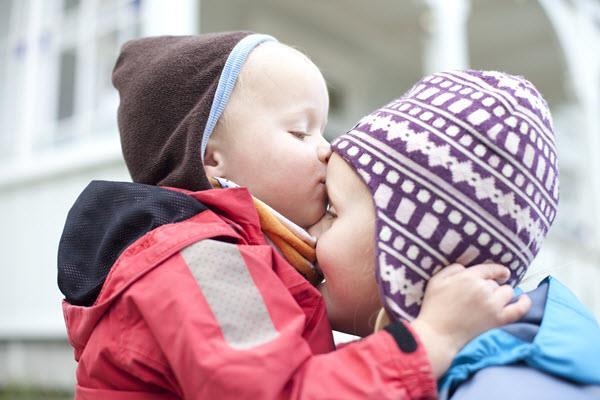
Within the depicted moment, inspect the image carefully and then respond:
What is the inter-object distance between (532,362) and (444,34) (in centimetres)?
468

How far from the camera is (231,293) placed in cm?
114

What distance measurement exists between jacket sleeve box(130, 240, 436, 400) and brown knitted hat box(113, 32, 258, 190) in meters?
0.41

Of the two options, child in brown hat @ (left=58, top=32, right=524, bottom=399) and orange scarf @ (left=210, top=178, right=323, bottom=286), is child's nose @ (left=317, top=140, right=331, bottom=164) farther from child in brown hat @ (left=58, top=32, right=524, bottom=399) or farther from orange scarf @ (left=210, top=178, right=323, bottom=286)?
orange scarf @ (left=210, top=178, right=323, bottom=286)

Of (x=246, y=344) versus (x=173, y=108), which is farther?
(x=173, y=108)

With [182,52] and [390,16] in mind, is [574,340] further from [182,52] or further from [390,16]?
[390,16]

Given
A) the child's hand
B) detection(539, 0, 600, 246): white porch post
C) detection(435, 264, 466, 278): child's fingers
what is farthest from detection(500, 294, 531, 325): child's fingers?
detection(539, 0, 600, 246): white porch post

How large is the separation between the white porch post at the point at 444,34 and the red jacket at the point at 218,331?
4352 mm

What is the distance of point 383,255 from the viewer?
1228mm

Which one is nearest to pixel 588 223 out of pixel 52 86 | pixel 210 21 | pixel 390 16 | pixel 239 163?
pixel 390 16

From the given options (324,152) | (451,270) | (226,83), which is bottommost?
(451,270)

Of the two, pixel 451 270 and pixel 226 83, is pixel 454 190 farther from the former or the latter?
pixel 226 83

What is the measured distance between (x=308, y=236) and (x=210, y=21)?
18.8 feet

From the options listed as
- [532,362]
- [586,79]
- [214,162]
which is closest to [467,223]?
[532,362]

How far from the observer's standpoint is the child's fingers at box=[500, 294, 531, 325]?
117 centimetres
